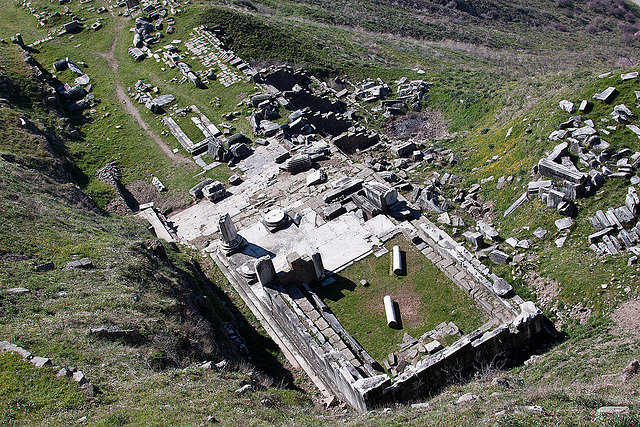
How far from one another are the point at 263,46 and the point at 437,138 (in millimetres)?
14306

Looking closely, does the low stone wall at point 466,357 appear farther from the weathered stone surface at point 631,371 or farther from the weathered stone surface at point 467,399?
the weathered stone surface at point 631,371

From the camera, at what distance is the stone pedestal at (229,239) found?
18734 mm

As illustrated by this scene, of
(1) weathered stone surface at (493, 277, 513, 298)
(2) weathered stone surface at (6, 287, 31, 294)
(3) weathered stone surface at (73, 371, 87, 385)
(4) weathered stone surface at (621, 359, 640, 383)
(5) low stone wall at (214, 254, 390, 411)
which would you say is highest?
(4) weathered stone surface at (621, 359, 640, 383)

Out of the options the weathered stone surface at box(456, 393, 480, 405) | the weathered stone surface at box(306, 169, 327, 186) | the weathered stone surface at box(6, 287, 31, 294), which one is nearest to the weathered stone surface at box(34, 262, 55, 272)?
the weathered stone surface at box(6, 287, 31, 294)

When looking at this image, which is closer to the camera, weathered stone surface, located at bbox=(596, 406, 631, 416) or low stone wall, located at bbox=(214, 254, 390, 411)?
weathered stone surface, located at bbox=(596, 406, 631, 416)

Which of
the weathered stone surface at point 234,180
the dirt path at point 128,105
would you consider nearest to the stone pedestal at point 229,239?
the weathered stone surface at point 234,180

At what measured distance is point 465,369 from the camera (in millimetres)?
14086

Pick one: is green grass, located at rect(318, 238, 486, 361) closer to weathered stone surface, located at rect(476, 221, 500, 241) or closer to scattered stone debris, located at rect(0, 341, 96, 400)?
weathered stone surface, located at rect(476, 221, 500, 241)

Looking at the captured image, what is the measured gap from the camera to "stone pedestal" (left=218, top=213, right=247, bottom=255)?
18.7m

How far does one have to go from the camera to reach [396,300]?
53.7 feet

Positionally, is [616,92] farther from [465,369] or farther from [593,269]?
[465,369]

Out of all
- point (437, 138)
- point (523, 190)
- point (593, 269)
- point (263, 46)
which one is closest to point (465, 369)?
point (593, 269)

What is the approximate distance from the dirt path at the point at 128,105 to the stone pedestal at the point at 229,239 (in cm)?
894

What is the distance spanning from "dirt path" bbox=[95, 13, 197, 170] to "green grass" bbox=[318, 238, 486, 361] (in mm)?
13229
